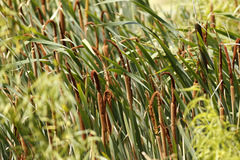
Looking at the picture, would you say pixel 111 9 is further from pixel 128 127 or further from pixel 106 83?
pixel 128 127

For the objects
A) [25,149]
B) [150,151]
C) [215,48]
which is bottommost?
[150,151]

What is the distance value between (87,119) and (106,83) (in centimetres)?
18

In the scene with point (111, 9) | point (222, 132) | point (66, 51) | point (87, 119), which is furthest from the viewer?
point (111, 9)

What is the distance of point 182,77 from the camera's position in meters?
1.03

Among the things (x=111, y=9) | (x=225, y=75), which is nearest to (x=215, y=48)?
(x=225, y=75)

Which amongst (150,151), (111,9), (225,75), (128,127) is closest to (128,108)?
(128,127)

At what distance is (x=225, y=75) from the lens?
1.10 metres

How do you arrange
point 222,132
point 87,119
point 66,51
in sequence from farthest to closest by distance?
1. point 66,51
2. point 87,119
3. point 222,132

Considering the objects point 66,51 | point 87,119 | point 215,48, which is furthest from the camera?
point 215,48

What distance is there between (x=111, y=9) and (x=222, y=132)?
122cm

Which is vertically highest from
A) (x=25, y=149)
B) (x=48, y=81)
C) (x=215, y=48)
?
(x=48, y=81)

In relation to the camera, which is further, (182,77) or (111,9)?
(111,9)

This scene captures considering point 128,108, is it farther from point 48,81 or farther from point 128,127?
point 48,81

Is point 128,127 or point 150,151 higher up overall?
point 128,127
